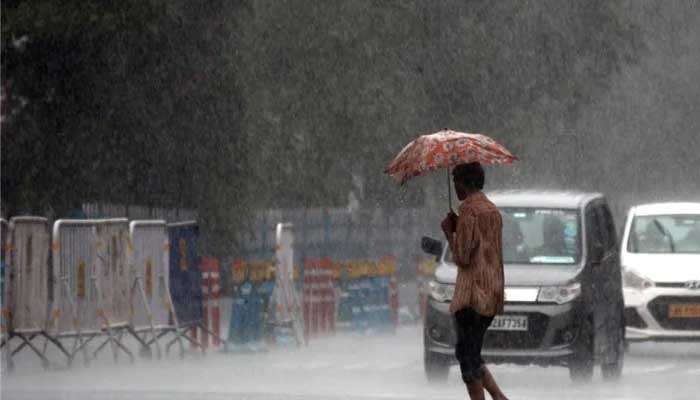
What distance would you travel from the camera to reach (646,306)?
78.2 ft

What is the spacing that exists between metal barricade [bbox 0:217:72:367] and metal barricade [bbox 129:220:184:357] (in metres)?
1.59

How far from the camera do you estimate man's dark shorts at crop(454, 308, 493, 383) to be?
538 inches

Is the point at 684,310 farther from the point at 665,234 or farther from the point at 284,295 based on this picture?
the point at 284,295

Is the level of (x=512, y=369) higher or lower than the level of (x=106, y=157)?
A: lower

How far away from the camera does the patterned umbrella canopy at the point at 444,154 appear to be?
46.4 ft

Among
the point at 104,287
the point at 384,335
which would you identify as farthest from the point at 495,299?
the point at 384,335

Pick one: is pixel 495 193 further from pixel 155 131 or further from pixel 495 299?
pixel 155 131

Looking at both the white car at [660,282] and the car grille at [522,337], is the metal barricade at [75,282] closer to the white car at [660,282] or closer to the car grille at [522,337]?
the car grille at [522,337]

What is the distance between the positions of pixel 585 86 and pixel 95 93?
1510 centimetres

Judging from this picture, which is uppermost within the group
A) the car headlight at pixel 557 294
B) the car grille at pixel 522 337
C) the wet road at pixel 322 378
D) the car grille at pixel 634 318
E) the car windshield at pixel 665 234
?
the car windshield at pixel 665 234

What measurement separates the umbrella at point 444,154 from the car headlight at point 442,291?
5.30 metres

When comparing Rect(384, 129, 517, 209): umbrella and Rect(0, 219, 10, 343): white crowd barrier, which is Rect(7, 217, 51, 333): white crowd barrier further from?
Rect(384, 129, 517, 209): umbrella

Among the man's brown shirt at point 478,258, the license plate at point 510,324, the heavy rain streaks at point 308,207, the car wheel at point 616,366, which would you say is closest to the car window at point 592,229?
the heavy rain streaks at point 308,207

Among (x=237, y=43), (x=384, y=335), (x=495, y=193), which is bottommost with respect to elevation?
(x=384, y=335)
